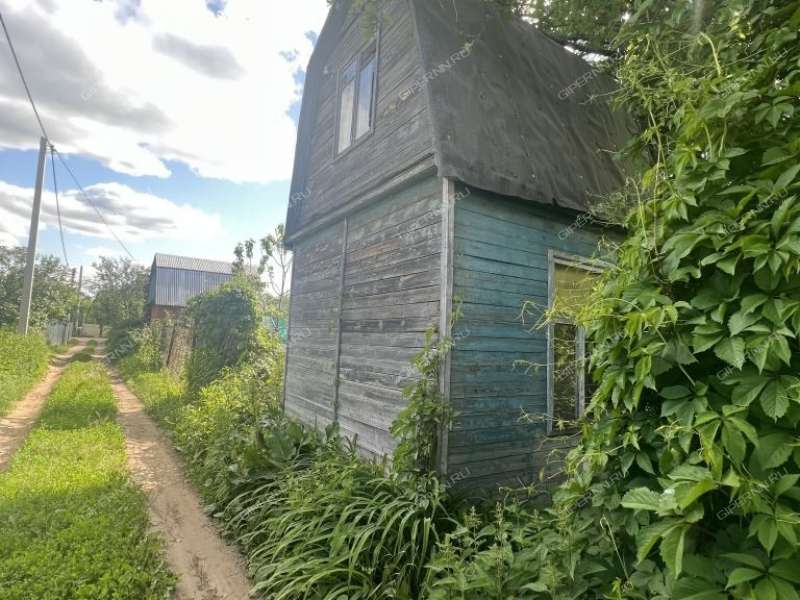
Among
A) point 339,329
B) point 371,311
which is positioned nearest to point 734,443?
point 371,311

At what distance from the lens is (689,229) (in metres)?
1.91

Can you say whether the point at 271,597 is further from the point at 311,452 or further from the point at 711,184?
the point at 711,184

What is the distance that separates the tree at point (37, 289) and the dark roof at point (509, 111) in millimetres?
25426

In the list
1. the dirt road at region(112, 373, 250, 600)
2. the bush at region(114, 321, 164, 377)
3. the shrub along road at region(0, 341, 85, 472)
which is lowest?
the dirt road at region(112, 373, 250, 600)

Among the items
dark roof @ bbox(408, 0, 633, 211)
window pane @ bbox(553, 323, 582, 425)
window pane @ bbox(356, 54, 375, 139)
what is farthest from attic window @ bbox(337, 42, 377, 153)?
window pane @ bbox(553, 323, 582, 425)

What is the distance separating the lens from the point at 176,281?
98.0 ft

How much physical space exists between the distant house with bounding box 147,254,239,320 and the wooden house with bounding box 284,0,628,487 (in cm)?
2248

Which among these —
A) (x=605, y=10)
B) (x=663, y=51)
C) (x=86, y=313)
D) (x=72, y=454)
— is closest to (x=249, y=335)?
(x=72, y=454)

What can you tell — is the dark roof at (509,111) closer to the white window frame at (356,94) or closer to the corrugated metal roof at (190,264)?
the white window frame at (356,94)

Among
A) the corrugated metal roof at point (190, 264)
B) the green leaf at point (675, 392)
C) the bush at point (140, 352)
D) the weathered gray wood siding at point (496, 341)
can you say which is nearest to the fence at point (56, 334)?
the bush at point (140, 352)

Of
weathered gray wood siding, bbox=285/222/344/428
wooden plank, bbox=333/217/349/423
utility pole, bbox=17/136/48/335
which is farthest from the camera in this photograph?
utility pole, bbox=17/136/48/335

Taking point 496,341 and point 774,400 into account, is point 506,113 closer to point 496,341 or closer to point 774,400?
point 496,341

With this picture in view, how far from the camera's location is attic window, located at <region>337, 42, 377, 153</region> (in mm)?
6320

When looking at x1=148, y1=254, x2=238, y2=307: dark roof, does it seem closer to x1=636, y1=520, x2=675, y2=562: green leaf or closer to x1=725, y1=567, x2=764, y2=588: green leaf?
x1=636, y1=520, x2=675, y2=562: green leaf
